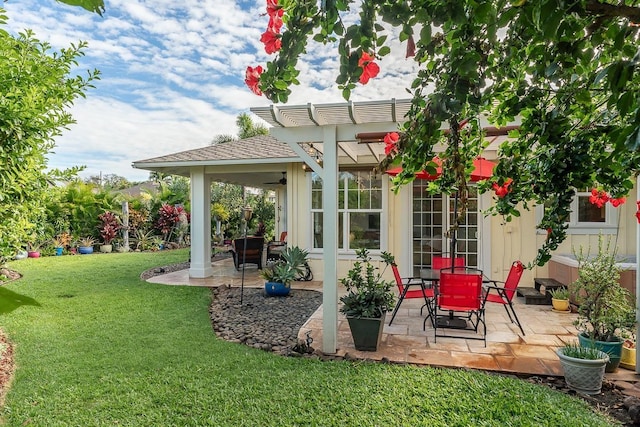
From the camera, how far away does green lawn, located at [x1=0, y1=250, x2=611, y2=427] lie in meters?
3.10

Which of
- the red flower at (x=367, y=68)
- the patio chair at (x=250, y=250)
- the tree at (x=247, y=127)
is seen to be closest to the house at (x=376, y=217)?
the patio chair at (x=250, y=250)

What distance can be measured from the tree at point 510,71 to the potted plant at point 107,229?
52.5 ft

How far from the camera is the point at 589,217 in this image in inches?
296

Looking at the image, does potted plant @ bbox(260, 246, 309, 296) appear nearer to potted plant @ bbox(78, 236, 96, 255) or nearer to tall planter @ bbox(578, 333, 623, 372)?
tall planter @ bbox(578, 333, 623, 372)

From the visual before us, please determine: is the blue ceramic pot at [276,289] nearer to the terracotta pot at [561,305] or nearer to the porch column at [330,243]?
the porch column at [330,243]

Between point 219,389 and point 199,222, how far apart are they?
252 inches

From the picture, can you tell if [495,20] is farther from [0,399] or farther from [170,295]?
[170,295]

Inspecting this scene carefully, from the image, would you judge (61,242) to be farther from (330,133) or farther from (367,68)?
(367,68)

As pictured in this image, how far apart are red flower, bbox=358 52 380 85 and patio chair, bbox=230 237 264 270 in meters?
8.63

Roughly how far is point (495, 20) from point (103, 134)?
16.9 m

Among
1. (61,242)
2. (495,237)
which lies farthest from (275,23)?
(61,242)

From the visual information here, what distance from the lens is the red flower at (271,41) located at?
5.16ft

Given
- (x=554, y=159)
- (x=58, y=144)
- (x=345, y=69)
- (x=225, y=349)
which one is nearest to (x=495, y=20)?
(x=345, y=69)

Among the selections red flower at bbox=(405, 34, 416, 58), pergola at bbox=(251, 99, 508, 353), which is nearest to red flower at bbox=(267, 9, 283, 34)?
red flower at bbox=(405, 34, 416, 58)
